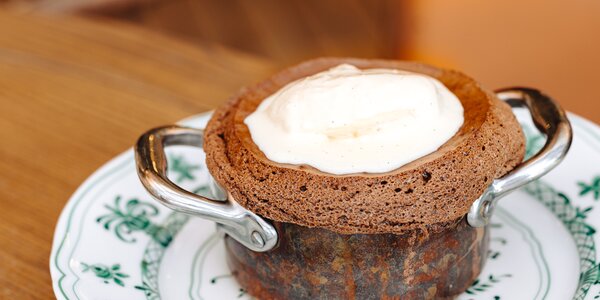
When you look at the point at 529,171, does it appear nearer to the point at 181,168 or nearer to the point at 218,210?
the point at 218,210

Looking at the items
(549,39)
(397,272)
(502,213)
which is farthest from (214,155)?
(549,39)

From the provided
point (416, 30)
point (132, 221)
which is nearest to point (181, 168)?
point (132, 221)

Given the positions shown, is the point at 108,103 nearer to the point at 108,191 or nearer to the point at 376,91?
the point at 108,191

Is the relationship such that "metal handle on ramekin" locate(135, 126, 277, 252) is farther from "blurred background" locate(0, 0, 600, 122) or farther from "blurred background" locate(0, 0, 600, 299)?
"blurred background" locate(0, 0, 600, 122)

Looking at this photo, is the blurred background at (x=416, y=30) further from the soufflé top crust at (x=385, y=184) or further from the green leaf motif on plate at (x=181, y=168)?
the soufflé top crust at (x=385, y=184)

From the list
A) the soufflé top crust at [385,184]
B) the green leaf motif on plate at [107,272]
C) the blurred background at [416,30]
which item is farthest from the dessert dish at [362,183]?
the blurred background at [416,30]

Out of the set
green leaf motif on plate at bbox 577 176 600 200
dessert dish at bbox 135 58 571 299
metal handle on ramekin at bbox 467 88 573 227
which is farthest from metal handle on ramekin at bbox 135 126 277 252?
green leaf motif on plate at bbox 577 176 600 200

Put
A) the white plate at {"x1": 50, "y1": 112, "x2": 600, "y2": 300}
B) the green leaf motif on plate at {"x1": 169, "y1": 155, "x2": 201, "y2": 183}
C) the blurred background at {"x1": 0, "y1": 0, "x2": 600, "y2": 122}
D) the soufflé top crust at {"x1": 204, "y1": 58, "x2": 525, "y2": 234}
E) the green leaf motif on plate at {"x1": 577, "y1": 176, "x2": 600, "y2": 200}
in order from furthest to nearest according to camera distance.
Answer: the blurred background at {"x1": 0, "y1": 0, "x2": 600, "y2": 122}
the green leaf motif on plate at {"x1": 169, "y1": 155, "x2": 201, "y2": 183}
the green leaf motif on plate at {"x1": 577, "y1": 176, "x2": 600, "y2": 200}
the white plate at {"x1": 50, "y1": 112, "x2": 600, "y2": 300}
the soufflé top crust at {"x1": 204, "y1": 58, "x2": 525, "y2": 234}
